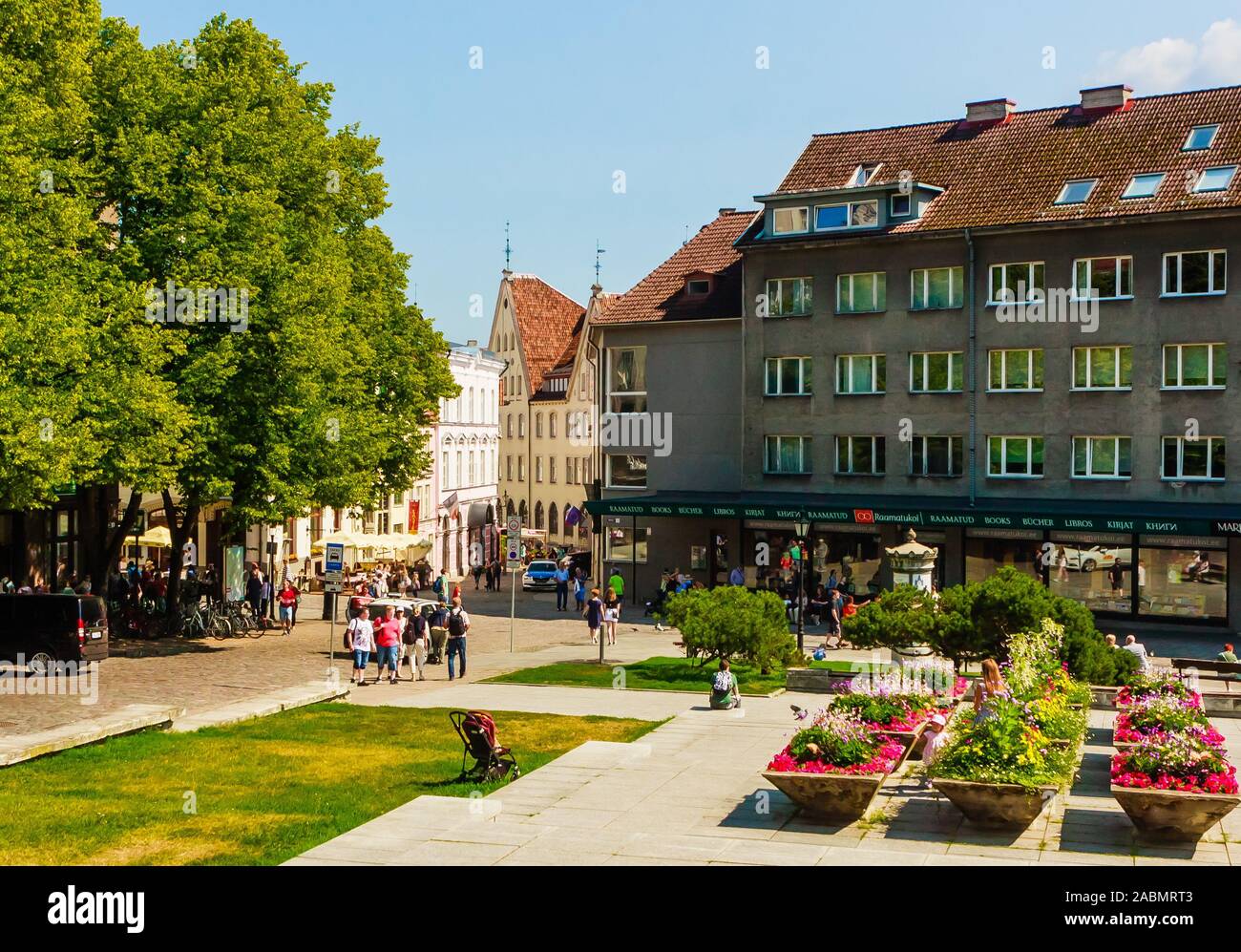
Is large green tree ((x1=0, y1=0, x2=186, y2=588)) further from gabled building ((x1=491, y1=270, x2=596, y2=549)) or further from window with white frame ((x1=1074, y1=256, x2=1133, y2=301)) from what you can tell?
gabled building ((x1=491, y1=270, x2=596, y2=549))

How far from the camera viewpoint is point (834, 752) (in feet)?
52.2

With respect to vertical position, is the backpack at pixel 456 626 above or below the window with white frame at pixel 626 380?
below

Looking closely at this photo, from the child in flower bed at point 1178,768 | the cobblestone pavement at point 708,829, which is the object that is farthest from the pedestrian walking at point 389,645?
the child in flower bed at point 1178,768

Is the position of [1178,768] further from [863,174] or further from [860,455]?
[863,174]

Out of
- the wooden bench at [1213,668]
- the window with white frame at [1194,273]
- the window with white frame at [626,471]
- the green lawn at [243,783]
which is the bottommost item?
the green lawn at [243,783]

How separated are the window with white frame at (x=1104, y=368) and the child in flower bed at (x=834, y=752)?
104 ft

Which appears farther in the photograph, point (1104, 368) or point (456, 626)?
point (1104, 368)

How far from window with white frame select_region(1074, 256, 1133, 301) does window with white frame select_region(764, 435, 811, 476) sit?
1089 cm

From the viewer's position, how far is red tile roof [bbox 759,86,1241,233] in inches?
1785

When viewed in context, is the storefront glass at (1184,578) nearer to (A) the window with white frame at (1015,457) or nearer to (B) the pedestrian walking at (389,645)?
(A) the window with white frame at (1015,457)

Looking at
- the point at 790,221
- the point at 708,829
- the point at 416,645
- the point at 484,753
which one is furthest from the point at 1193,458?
the point at 708,829

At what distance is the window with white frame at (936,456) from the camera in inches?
1912

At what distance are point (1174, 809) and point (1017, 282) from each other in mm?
34798
